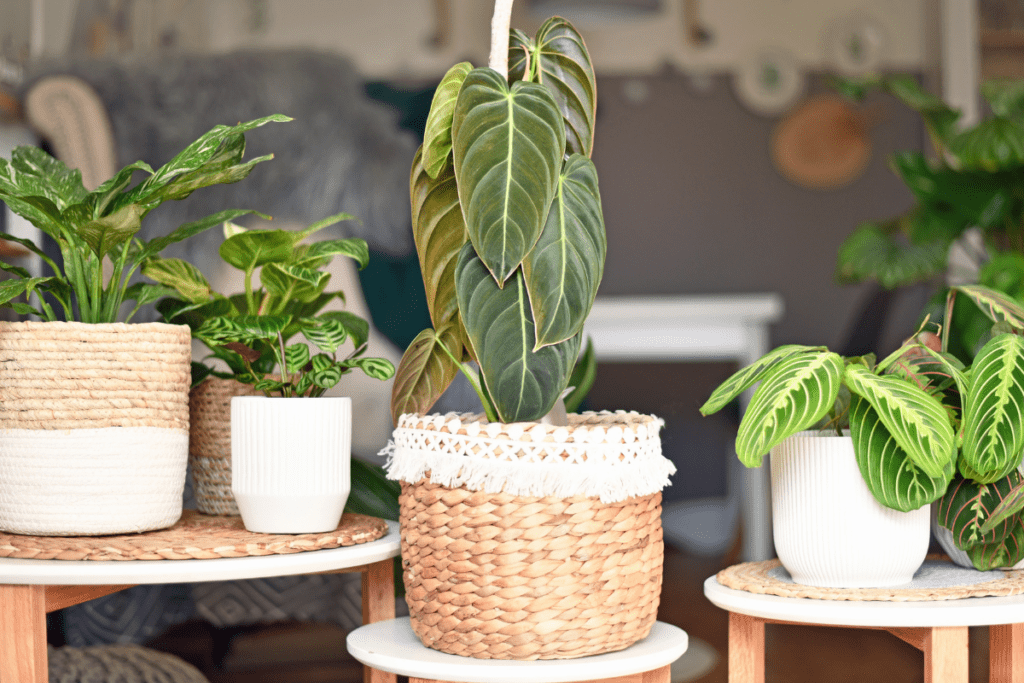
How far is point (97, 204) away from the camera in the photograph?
917 mm

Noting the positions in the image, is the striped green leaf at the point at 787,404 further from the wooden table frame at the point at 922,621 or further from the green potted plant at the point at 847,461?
the wooden table frame at the point at 922,621

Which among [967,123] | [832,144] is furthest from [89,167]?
[967,123]

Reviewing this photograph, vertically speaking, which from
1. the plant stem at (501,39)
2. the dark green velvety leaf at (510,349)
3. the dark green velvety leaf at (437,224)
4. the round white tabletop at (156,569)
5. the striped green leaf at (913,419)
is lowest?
the round white tabletop at (156,569)

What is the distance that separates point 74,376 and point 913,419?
81 cm

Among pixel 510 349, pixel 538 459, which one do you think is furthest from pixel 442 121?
pixel 538 459

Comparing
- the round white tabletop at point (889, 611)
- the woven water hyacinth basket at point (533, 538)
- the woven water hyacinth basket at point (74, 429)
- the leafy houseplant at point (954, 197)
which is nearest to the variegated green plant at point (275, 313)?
the woven water hyacinth basket at point (74, 429)

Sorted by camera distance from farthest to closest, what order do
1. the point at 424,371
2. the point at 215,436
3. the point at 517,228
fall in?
the point at 215,436 < the point at 424,371 < the point at 517,228

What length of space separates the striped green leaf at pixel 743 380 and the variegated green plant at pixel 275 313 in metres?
0.35

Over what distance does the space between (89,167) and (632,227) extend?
179cm

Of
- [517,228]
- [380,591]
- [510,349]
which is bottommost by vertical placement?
[380,591]

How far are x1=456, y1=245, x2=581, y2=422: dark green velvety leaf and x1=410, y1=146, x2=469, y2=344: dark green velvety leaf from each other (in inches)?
4.2

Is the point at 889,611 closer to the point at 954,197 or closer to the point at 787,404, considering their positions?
the point at 787,404

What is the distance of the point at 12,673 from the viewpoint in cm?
84

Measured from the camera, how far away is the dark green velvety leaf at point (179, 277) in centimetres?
107
